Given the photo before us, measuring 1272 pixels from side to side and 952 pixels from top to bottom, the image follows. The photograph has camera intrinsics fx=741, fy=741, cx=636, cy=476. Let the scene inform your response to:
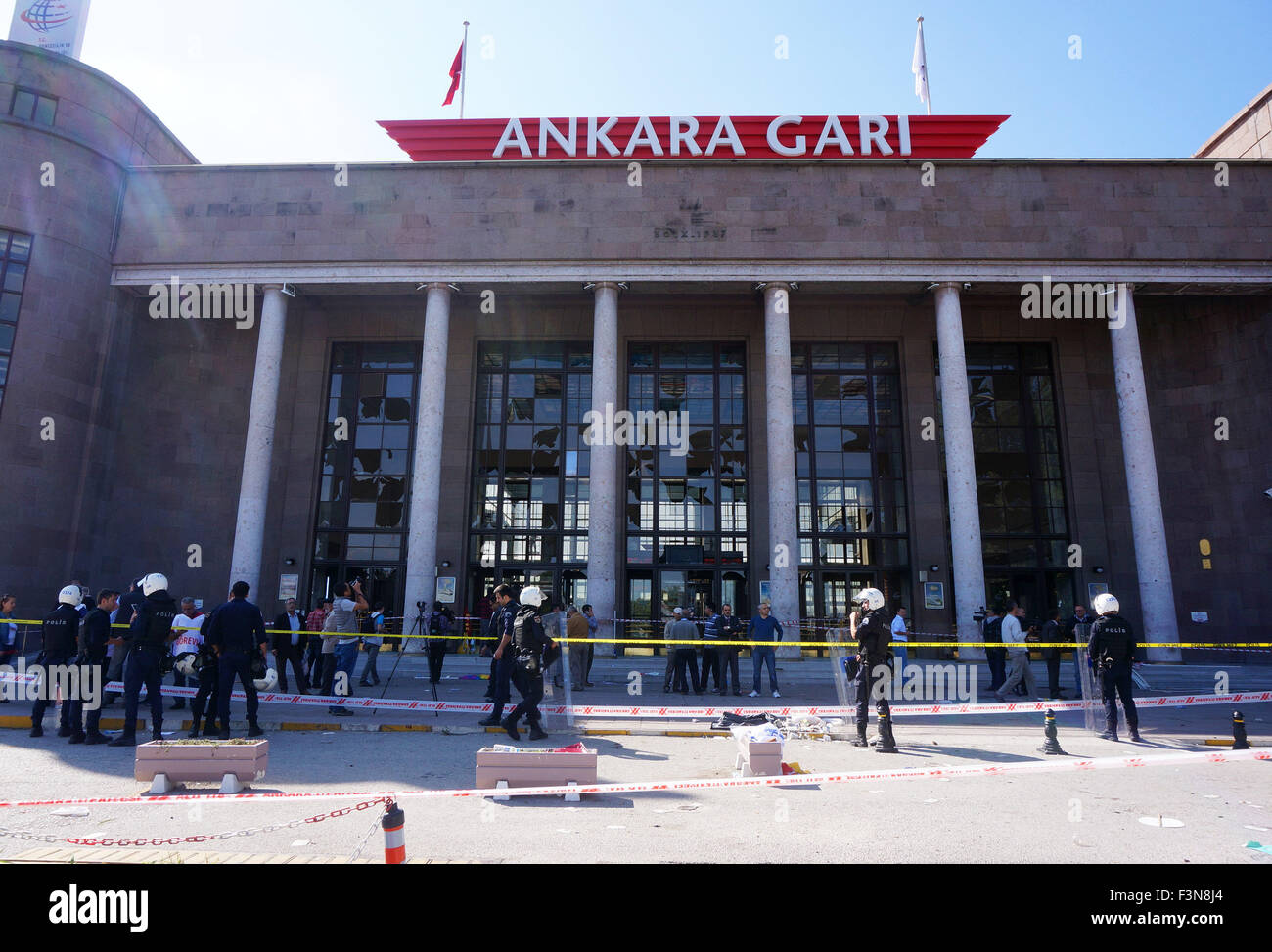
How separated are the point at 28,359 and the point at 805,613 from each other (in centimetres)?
2747

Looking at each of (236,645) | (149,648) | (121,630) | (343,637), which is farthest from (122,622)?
(343,637)

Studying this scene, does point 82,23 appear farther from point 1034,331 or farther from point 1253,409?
point 1253,409

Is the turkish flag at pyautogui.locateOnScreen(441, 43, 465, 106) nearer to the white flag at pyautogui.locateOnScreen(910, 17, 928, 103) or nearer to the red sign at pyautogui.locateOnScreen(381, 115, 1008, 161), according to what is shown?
the red sign at pyautogui.locateOnScreen(381, 115, 1008, 161)

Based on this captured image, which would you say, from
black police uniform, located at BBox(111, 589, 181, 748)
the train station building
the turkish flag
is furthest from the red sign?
black police uniform, located at BBox(111, 589, 181, 748)

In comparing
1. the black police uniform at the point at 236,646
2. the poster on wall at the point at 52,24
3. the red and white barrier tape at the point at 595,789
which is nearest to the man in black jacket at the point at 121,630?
the black police uniform at the point at 236,646

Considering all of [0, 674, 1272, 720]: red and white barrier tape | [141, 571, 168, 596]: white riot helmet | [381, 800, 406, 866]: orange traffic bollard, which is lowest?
[0, 674, 1272, 720]: red and white barrier tape

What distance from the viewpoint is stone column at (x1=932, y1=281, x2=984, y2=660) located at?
23453mm

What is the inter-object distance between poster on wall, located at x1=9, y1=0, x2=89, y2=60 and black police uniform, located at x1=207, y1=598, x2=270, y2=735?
2743 centimetres

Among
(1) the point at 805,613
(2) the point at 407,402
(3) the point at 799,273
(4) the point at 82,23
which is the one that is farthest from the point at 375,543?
(4) the point at 82,23

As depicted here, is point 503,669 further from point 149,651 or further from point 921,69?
point 921,69

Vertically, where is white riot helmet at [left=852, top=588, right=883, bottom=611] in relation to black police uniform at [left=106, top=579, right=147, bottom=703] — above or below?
above

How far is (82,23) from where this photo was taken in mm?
26953

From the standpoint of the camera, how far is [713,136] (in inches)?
1122

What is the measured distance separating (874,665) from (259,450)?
22.4 m
